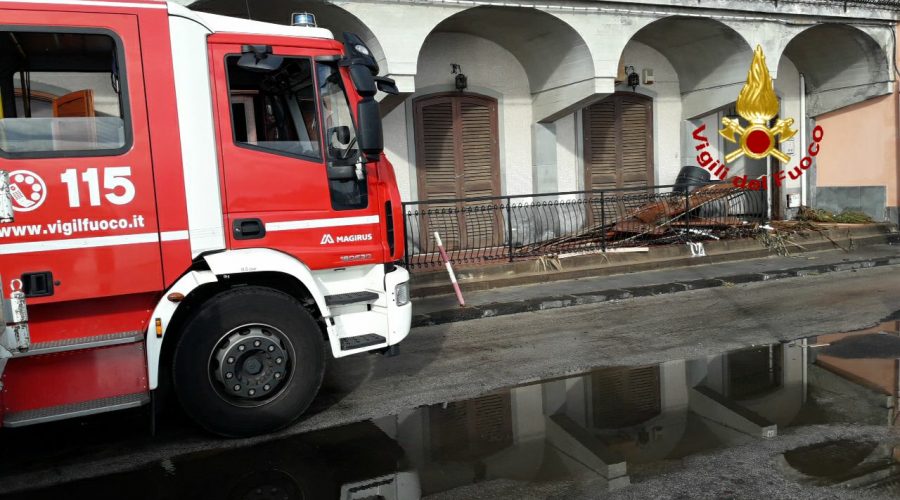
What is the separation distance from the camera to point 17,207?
4.46 metres

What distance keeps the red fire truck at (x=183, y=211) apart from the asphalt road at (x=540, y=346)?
17.6 inches

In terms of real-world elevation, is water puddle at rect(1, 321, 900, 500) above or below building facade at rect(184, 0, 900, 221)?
below

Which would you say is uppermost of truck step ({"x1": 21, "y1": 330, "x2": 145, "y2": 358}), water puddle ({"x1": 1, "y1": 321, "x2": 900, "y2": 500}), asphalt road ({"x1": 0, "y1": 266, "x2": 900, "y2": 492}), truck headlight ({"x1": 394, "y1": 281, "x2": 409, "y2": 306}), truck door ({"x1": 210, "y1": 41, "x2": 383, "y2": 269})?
truck door ({"x1": 210, "y1": 41, "x2": 383, "y2": 269})

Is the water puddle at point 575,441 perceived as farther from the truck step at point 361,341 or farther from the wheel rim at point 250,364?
the truck step at point 361,341

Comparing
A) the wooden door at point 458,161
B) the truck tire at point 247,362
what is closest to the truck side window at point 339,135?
the truck tire at point 247,362

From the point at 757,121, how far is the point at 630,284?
19.6 feet

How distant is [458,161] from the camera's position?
44.3 feet

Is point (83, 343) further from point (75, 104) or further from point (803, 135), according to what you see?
point (803, 135)

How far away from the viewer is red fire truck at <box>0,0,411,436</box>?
4.57 meters

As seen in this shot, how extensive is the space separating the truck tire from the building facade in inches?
254

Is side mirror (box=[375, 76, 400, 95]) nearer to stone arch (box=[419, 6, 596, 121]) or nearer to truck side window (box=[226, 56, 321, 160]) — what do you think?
truck side window (box=[226, 56, 321, 160])

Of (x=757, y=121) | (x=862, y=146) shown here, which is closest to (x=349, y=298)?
(x=757, y=121)

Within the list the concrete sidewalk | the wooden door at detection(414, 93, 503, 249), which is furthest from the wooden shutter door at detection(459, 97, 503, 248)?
the concrete sidewalk

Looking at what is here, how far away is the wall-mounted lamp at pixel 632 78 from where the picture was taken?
14727mm
